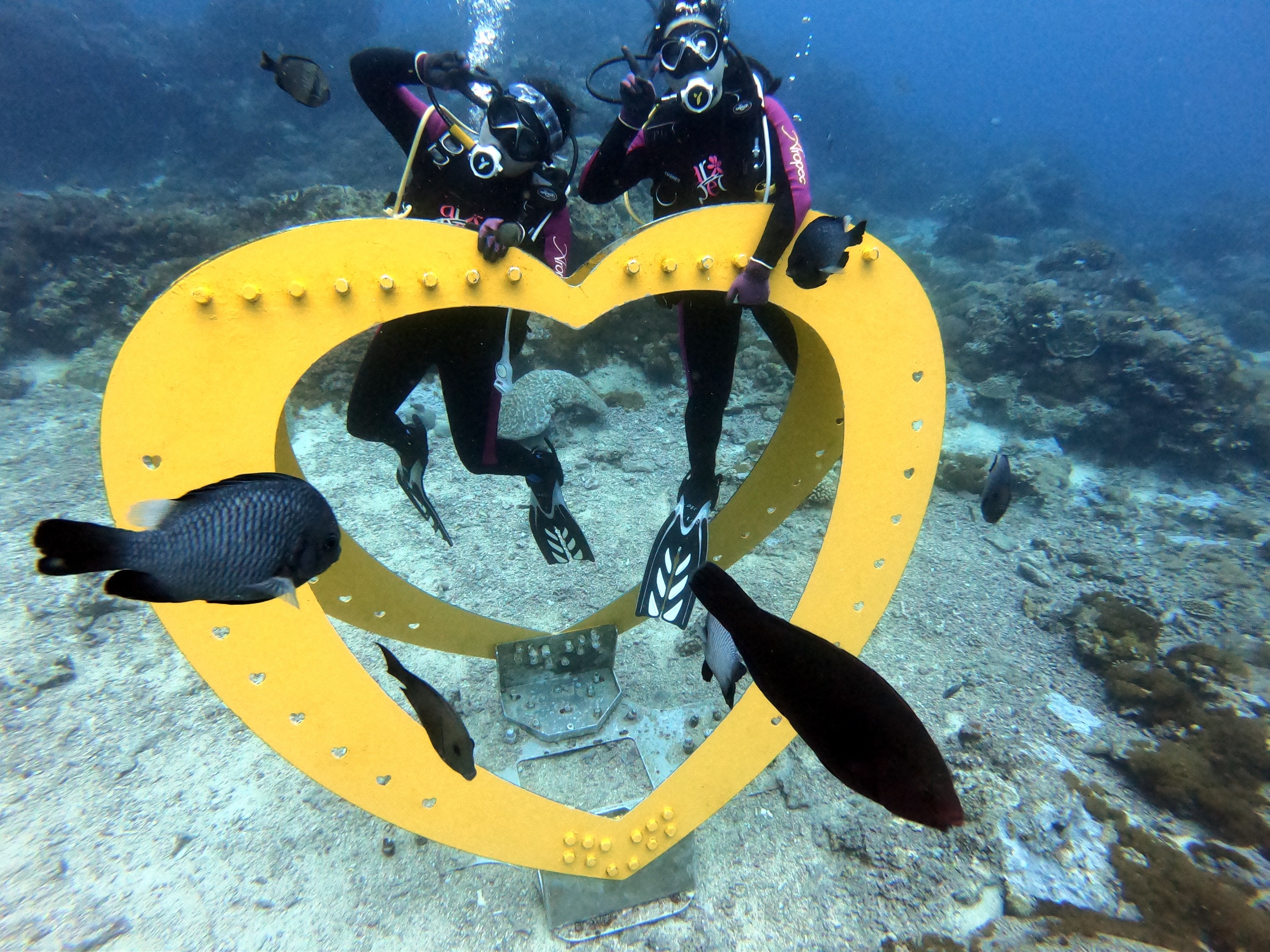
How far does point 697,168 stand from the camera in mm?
3096

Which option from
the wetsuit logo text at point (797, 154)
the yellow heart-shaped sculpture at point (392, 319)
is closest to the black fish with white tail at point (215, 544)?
the yellow heart-shaped sculpture at point (392, 319)

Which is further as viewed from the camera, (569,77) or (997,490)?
(569,77)

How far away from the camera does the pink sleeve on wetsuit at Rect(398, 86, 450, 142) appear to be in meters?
2.81

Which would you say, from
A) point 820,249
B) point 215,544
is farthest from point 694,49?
point 215,544

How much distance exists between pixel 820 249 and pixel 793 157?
0.82 metres

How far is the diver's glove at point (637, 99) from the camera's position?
9.12 ft

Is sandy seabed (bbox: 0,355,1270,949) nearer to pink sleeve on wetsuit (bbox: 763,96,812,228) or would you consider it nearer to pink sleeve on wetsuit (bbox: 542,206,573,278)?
pink sleeve on wetsuit (bbox: 542,206,573,278)

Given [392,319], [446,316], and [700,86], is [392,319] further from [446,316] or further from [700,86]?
[700,86]

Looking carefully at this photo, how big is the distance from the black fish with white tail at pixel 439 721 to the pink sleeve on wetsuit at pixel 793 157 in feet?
6.58

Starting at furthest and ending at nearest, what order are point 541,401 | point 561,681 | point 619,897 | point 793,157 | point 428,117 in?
point 541,401
point 561,681
point 428,117
point 619,897
point 793,157

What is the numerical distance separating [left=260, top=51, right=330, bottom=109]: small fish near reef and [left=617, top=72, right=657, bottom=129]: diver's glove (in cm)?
162

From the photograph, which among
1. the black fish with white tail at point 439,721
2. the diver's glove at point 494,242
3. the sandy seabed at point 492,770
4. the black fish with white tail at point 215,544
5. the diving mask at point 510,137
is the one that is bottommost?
the sandy seabed at point 492,770

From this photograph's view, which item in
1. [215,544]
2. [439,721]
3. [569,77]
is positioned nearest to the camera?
[215,544]

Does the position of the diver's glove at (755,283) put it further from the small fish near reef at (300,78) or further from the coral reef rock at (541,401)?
the coral reef rock at (541,401)
